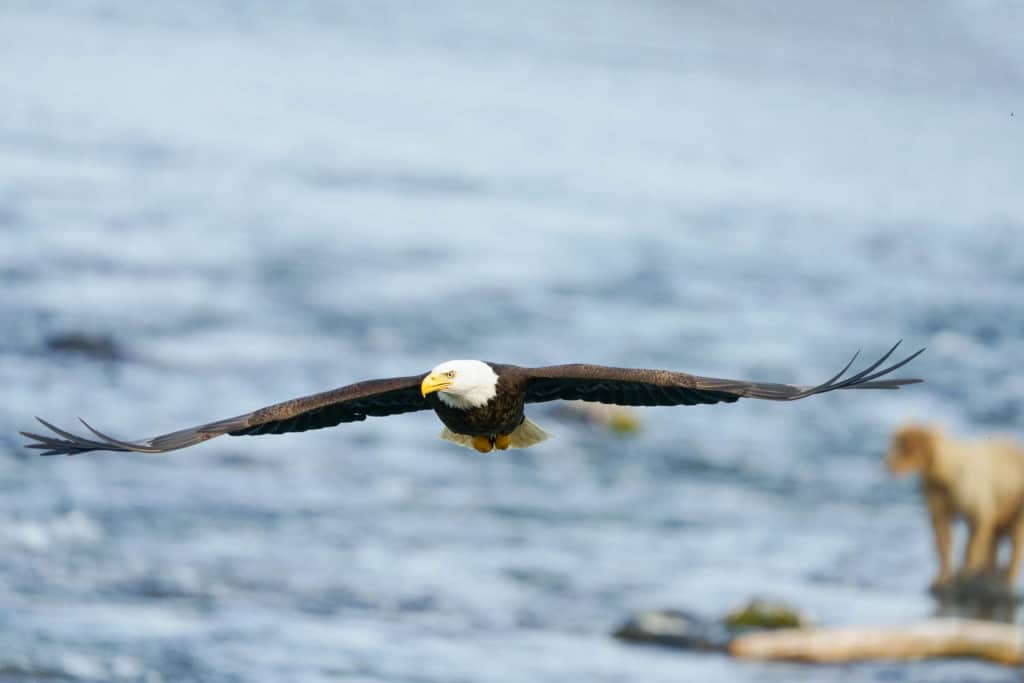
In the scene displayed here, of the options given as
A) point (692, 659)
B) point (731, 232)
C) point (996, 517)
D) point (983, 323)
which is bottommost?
point (692, 659)

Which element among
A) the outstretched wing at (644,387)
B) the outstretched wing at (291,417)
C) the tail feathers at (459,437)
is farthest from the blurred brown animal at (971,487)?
the outstretched wing at (291,417)

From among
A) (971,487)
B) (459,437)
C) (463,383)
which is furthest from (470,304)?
(463,383)

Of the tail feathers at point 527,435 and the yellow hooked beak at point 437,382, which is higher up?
the tail feathers at point 527,435

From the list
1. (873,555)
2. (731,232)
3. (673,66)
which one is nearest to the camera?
(873,555)

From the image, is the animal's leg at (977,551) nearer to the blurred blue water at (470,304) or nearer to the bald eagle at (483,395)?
the blurred blue water at (470,304)

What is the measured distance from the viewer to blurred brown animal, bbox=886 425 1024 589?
823 inches

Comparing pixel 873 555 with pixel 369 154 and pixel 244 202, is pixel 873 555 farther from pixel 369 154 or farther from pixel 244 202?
pixel 369 154

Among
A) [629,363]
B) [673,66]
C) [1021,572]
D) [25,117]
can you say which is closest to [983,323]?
[629,363]

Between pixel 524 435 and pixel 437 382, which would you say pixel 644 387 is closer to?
pixel 524 435

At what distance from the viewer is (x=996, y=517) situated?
21016 mm

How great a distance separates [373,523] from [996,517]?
979 cm

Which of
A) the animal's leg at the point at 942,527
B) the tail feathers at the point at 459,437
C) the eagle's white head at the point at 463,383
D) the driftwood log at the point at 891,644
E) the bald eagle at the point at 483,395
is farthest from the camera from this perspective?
the animal's leg at the point at 942,527

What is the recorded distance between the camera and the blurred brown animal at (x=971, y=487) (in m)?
20.9

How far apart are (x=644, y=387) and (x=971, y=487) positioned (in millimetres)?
11736
